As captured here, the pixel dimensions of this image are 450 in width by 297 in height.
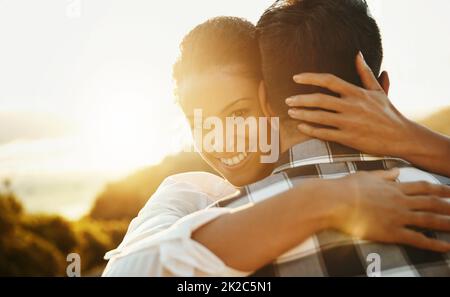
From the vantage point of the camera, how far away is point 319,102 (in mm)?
Result: 1483

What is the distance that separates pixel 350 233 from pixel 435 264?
249 mm

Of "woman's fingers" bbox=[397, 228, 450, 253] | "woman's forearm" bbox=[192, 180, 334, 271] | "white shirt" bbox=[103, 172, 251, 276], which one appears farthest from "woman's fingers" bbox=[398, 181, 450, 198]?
"white shirt" bbox=[103, 172, 251, 276]

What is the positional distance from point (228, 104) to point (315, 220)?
37.9 inches

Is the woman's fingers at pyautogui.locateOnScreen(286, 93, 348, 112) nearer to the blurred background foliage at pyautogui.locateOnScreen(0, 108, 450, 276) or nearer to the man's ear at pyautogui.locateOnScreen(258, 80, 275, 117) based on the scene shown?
the man's ear at pyautogui.locateOnScreen(258, 80, 275, 117)

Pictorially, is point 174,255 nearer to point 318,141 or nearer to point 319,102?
point 318,141

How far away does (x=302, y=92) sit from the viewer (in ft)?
4.98

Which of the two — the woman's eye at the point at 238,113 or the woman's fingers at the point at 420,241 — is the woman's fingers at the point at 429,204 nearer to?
the woman's fingers at the point at 420,241

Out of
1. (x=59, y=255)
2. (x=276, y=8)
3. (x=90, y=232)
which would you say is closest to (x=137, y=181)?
(x=90, y=232)

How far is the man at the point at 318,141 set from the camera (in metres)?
1.18

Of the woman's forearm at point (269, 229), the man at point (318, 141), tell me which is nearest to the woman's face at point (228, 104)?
the man at point (318, 141)

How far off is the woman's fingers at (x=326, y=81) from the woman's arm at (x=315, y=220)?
333 mm

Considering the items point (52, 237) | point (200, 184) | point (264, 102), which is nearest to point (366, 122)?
point (264, 102)

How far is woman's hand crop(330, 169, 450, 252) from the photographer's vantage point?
118 centimetres
